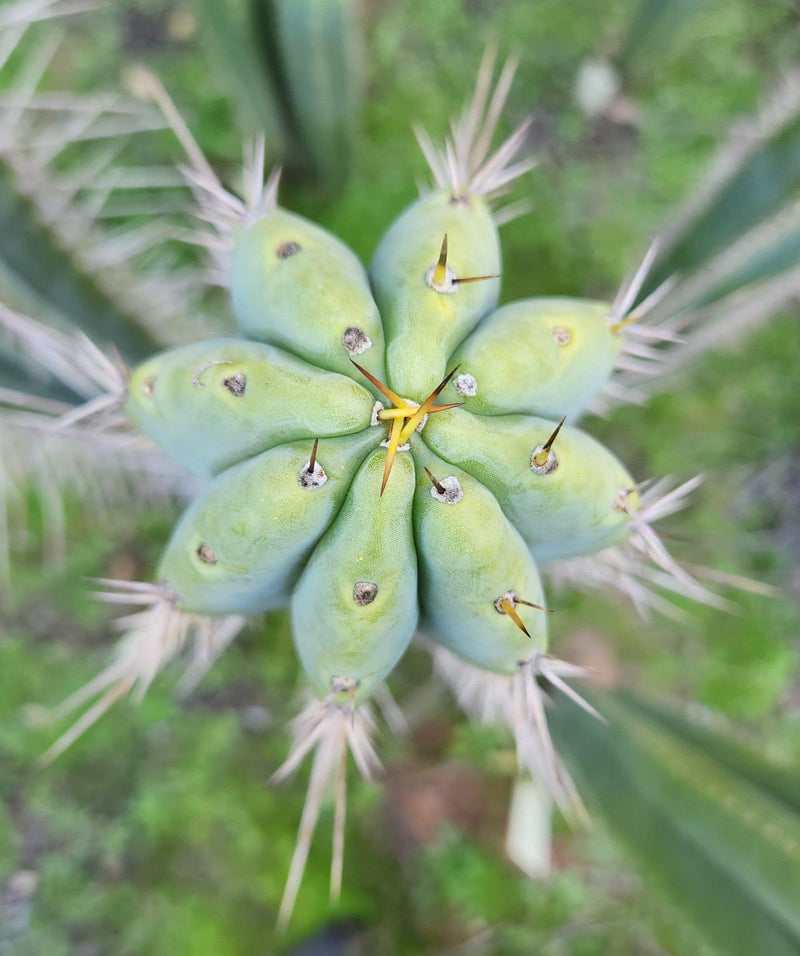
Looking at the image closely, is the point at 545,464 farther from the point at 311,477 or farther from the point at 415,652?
the point at 415,652

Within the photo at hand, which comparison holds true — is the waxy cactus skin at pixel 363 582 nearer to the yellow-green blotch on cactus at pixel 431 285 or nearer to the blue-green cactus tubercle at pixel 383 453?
the blue-green cactus tubercle at pixel 383 453

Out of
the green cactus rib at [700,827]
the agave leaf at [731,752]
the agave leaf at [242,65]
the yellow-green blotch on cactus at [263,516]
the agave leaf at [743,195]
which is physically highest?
the agave leaf at [743,195]

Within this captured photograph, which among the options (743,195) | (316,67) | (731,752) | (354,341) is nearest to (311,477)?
(354,341)

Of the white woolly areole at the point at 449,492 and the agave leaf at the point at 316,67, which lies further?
the agave leaf at the point at 316,67

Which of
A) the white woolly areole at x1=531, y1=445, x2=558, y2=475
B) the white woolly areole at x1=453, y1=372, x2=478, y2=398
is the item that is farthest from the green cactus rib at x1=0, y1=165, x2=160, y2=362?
the white woolly areole at x1=531, y1=445, x2=558, y2=475

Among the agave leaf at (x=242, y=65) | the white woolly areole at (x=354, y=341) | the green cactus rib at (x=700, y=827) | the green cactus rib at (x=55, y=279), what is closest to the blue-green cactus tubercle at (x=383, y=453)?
the white woolly areole at (x=354, y=341)

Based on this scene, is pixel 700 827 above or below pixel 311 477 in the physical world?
below
